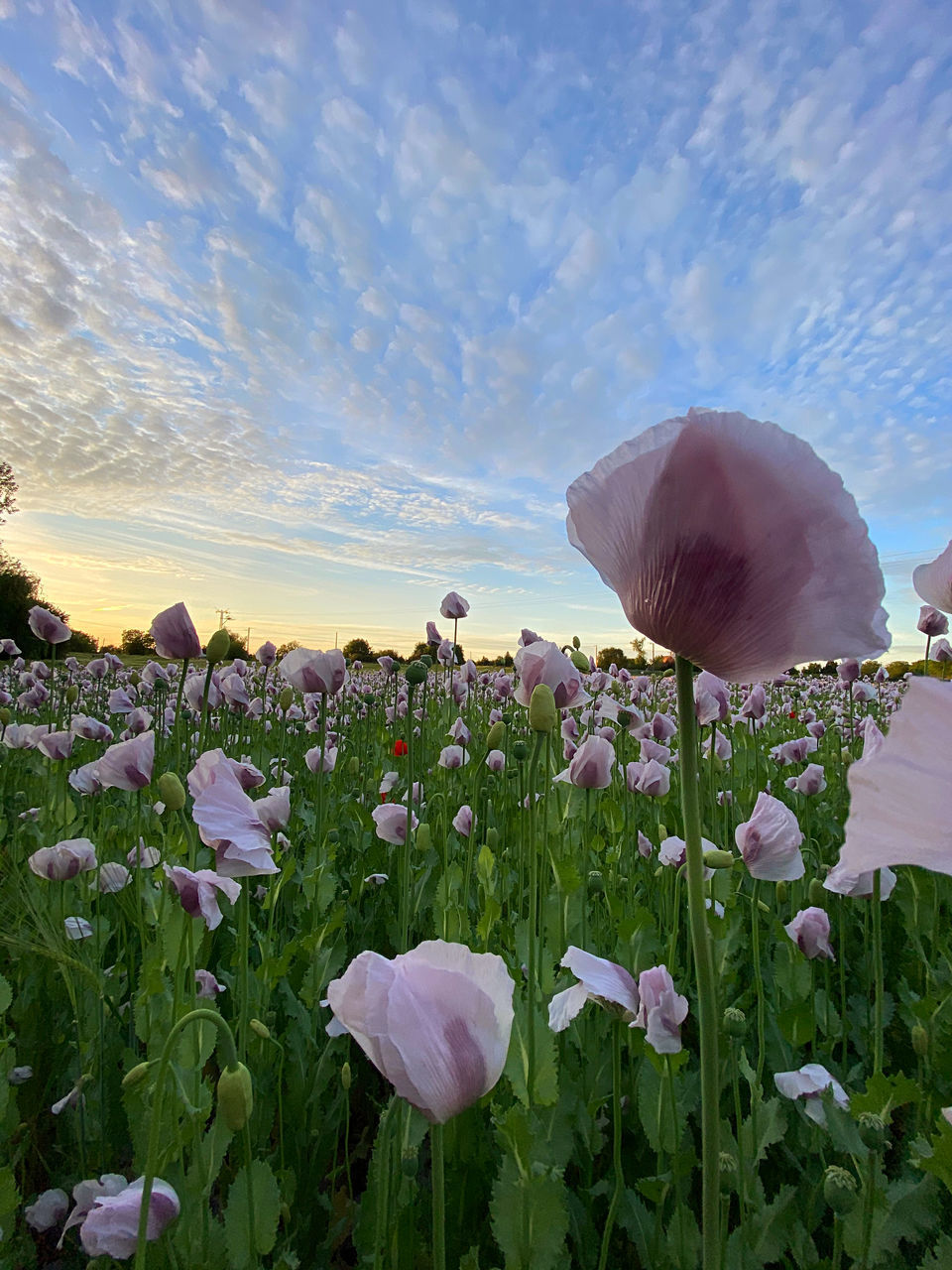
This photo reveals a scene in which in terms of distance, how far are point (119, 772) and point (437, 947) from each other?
1482mm

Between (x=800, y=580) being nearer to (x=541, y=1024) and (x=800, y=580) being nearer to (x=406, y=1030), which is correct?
(x=406, y=1030)

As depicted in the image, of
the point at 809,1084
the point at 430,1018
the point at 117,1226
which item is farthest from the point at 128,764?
the point at 809,1084

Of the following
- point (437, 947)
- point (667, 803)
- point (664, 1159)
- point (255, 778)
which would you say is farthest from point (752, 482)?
point (667, 803)

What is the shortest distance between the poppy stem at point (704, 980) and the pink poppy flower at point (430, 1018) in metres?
0.18

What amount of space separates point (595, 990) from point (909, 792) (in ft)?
2.41

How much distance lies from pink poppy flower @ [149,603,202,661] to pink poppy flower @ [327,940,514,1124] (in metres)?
1.43

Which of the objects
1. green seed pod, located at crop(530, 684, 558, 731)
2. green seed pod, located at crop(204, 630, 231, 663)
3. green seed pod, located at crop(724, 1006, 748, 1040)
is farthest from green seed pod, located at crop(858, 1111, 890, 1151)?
green seed pod, located at crop(204, 630, 231, 663)

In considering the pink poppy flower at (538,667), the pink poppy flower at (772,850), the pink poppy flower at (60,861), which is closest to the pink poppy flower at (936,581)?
the pink poppy flower at (772,850)

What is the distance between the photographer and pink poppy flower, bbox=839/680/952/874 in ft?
1.37

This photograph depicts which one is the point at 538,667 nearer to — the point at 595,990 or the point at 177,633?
the point at 595,990

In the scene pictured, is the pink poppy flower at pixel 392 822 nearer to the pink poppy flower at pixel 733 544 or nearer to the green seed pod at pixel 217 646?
the green seed pod at pixel 217 646

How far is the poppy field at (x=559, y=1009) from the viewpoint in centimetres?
57

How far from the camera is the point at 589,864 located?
102 inches

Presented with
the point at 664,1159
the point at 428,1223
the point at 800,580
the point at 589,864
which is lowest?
the point at 428,1223
